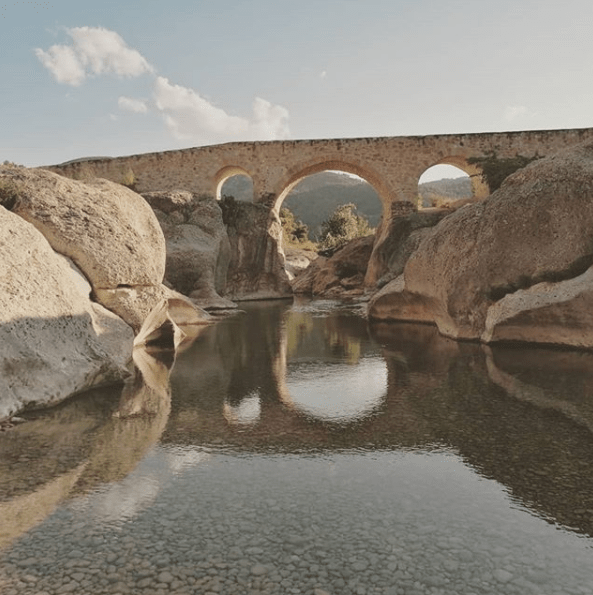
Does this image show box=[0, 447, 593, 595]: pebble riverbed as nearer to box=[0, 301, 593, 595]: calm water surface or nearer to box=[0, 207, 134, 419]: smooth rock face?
box=[0, 301, 593, 595]: calm water surface

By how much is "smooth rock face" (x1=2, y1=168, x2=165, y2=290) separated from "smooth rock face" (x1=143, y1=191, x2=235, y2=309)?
1002 centimetres

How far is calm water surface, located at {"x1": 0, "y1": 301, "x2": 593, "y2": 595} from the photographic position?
114 inches

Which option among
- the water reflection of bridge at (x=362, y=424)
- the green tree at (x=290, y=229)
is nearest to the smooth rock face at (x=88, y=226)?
the water reflection of bridge at (x=362, y=424)

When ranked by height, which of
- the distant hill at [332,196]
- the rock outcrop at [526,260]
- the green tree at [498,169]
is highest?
the distant hill at [332,196]

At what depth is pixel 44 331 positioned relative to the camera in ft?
20.7

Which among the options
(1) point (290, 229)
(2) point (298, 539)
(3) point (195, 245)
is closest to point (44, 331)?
(2) point (298, 539)

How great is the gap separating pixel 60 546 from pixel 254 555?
3.83 feet

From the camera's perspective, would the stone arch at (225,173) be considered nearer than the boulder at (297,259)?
Yes

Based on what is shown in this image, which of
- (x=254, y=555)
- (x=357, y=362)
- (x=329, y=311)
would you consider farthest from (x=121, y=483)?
(x=329, y=311)

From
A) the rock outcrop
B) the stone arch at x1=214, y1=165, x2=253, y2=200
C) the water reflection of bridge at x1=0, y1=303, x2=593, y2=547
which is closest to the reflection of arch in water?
the water reflection of bridge at x1=0, y1=303, x2=593, y2=547

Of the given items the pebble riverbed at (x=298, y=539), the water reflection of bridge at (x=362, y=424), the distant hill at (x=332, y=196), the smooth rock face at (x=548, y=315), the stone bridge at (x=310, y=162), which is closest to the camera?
the pebble riverbed at (x=298, y=539)

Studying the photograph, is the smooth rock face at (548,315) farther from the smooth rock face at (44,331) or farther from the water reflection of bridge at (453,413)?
the smooth rock face at (44,331)

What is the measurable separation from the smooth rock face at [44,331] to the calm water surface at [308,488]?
309mm

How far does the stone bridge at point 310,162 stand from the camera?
28062 mm
